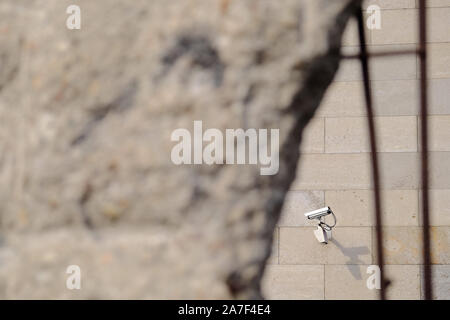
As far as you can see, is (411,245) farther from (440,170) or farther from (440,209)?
(440,170)

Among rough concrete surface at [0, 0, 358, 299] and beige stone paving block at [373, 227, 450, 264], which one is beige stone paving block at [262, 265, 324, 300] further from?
rough concrete surface at [0, 0, 358, 299]

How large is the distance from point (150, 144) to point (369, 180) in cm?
544

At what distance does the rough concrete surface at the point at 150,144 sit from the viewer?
133 cm

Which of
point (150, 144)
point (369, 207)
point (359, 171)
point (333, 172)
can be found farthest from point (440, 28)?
point (150, 144)

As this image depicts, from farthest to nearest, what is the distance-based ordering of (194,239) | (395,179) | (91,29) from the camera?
1. (395,179)
2. (91,29)
3. (194,239)

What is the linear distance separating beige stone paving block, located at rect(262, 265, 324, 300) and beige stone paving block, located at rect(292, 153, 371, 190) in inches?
37.0

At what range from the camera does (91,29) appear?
4.67 ft

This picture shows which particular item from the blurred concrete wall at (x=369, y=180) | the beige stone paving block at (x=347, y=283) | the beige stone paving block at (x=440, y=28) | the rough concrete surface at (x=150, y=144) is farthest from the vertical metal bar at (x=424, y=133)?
the rough concrete surface at (x=150, y=144)

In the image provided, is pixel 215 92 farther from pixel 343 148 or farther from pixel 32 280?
pixel 343 148

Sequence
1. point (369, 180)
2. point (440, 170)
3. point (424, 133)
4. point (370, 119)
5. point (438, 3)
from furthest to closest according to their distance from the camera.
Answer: point (438, 3)
point (369, 180)
point (440, 170)
point (424, 133)
point (370, 119)

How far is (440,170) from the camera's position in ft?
20.7

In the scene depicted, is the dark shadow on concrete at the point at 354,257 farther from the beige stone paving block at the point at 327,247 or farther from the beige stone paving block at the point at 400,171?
the beige stone paving block at the point at 400,171
